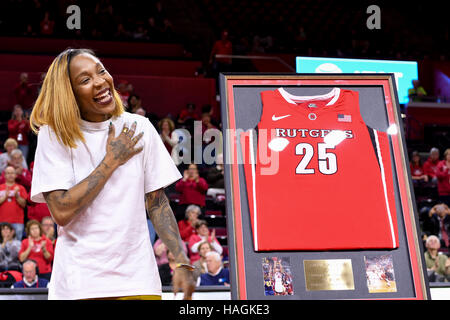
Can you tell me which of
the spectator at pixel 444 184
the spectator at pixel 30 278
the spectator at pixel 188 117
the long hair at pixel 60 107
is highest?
the spectator at pixel 188 117

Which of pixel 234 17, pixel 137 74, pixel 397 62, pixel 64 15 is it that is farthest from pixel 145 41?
pixel 397 62

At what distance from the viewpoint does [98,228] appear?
2.03m

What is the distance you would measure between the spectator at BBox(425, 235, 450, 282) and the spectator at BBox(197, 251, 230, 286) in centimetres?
253

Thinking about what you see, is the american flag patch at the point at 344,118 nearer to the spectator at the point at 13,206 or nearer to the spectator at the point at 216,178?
the spectator at the point at 13,206

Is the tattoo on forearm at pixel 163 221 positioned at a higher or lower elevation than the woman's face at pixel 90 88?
lower

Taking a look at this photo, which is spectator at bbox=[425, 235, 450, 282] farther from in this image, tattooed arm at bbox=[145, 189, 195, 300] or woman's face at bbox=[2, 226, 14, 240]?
tattooed arm at bbox=[145, 189, 195, 300]

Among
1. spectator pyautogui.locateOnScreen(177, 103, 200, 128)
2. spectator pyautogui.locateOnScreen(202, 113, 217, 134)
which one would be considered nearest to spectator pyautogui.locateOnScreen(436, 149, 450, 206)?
spectator pyautogui.locateOnScreen(202, 113, 217, 134)

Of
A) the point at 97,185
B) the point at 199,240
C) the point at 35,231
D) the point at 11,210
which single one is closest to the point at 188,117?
the point at 199,240

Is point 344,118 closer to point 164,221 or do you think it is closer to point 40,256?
point 164,221

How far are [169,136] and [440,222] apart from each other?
4.02m

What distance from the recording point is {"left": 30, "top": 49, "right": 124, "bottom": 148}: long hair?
209cm

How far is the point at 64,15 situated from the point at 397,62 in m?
7.63

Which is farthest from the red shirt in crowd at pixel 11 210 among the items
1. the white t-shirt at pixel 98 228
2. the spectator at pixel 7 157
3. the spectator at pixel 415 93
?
the spectator at pixel 415 93

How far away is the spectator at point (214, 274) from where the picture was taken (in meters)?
6.38
